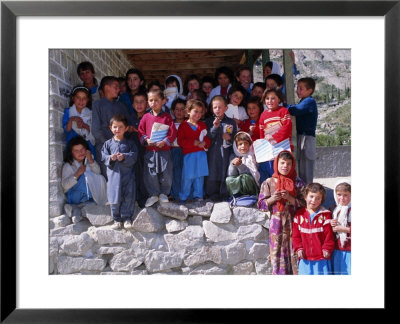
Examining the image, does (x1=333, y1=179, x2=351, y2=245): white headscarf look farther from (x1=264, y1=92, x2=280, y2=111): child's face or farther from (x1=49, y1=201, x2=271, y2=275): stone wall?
(x1=264, y1=92, x2=280, y2=111): child's face

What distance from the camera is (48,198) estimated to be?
7.67 ft

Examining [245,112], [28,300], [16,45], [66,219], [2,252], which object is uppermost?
[16,45]

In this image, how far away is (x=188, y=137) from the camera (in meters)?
2.66

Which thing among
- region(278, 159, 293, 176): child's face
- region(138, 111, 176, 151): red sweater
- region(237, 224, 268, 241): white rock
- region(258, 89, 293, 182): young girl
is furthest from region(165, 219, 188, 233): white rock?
region(278, 159, 293, 176): child's face

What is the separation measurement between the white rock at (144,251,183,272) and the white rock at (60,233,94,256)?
1.23 feet

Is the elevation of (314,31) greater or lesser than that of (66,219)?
greater

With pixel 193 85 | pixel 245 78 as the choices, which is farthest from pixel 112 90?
pixel 245 78

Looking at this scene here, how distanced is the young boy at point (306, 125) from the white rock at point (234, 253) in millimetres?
585

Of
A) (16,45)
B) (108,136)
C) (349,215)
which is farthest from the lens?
(108,136)

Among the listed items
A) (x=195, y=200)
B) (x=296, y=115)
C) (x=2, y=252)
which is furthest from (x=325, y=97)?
(x=2, y=252)

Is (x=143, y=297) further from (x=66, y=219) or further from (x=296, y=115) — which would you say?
(x=296, y=115)

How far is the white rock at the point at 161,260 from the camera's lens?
249cm

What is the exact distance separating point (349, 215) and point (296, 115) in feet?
2.30

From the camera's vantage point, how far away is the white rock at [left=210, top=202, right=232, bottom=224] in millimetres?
2598
